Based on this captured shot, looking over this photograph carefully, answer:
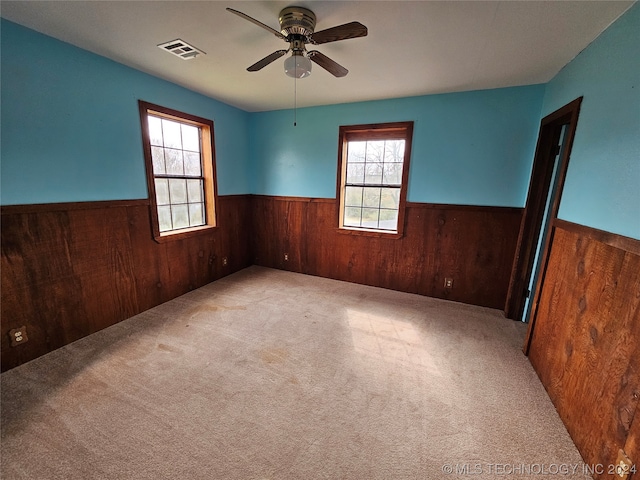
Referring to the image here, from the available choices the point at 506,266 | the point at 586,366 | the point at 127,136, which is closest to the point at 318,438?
the point at 586,366

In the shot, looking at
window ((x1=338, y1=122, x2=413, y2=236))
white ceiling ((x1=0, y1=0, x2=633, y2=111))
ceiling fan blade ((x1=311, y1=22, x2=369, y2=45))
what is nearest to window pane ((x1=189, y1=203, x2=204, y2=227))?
white ceiling ((x1=0, y1=0, x2=633, y2=111))

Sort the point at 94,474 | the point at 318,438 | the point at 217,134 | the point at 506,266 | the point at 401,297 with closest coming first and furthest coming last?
the point at 94,474, the point at 318,438, the point at 506,266, the point at 401,297, the point at 217,134

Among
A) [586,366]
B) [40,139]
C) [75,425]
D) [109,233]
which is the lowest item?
[75,425]

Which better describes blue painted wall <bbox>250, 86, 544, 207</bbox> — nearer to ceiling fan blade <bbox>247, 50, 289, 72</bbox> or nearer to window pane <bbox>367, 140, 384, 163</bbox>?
window pane <bbox>367, 140, 384, 163</bbox>

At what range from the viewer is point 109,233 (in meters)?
2.52

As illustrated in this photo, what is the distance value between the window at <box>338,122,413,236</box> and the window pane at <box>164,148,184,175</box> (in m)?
2.11

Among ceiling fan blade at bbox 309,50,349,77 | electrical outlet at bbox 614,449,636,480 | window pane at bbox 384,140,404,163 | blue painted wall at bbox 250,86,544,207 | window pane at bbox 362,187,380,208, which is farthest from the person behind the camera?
window pane at bbox 362,187,380,208

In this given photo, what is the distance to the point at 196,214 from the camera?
363cm

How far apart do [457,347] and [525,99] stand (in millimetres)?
2684

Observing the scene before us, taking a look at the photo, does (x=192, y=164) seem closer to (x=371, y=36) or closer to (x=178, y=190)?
(x=178, y=190)

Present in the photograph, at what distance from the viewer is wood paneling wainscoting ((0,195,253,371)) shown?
6.44ft

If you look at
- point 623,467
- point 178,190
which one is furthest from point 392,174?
point 623,467

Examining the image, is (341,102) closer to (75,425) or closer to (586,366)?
(586,366)

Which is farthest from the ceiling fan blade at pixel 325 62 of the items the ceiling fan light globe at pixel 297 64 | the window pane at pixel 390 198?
the window pane at pixel 390 198
